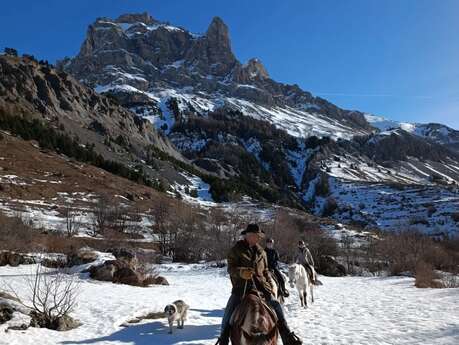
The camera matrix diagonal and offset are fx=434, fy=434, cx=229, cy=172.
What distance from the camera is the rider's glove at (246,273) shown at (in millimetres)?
7133

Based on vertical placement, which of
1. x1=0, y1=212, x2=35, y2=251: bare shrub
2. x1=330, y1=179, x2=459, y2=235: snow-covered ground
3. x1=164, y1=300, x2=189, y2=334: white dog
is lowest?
x1=164, y1=300, x2=189, y2=334: white dog

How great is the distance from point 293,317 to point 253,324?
815 centimetres

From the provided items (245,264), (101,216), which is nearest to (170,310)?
(245,264)

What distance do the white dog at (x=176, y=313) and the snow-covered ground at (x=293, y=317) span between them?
0.29 m

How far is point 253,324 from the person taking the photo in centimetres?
664

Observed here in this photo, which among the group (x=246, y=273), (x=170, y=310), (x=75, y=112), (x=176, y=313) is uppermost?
(x=75, y=112)

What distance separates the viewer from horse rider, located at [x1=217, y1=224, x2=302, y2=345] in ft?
23.7

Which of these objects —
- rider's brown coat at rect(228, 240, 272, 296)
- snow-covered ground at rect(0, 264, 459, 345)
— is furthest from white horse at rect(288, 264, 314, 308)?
rider's brown coat at rect(228, 240, 272, 296)

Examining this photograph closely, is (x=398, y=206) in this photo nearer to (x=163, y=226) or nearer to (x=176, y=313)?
(x=163, y=226)

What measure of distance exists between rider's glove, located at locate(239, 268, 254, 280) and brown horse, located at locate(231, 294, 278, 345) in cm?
35

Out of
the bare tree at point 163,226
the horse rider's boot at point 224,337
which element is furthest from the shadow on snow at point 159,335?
the bare tree at point 163,226

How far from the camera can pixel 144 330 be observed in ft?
40.8

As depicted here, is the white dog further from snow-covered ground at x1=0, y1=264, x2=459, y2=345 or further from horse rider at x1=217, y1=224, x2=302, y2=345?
horse rider at x1=217, y1=224, x2=302, y2=345

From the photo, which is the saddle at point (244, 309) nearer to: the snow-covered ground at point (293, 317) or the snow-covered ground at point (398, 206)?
the snow-covered ground at point (293, 317)
